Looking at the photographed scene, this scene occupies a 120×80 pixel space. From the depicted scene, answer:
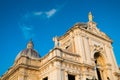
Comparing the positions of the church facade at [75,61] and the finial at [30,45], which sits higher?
the finial at [30,45]

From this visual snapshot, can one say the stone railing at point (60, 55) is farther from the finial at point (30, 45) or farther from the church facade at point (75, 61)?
the finial at point (30, 45)

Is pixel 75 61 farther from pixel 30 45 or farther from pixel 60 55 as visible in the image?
pixel 30 45

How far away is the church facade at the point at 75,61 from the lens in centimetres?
2042

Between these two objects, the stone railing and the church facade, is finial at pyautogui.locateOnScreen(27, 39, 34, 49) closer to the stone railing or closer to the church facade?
the church facade

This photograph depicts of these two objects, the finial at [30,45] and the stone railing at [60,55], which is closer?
the stone railing at [60,55]

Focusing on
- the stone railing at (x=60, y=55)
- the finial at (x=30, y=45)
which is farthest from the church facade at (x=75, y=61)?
the finial at (x=30, y=45)

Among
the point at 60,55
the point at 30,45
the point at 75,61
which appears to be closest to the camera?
the point at 60,55

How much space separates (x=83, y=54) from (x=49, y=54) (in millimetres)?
4530

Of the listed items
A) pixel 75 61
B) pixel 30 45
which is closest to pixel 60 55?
pixel 75 61

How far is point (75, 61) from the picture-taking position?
70.3 feet

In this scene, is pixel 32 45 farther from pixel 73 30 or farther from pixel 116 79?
pixel 116 79

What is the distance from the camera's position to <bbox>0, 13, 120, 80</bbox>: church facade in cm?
2042

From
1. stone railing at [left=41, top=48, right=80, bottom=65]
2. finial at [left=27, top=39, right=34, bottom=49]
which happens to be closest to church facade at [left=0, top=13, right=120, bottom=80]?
stone railing at [left=41, top=48, right=80, bottom=65]

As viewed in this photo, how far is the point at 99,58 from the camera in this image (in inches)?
1050
